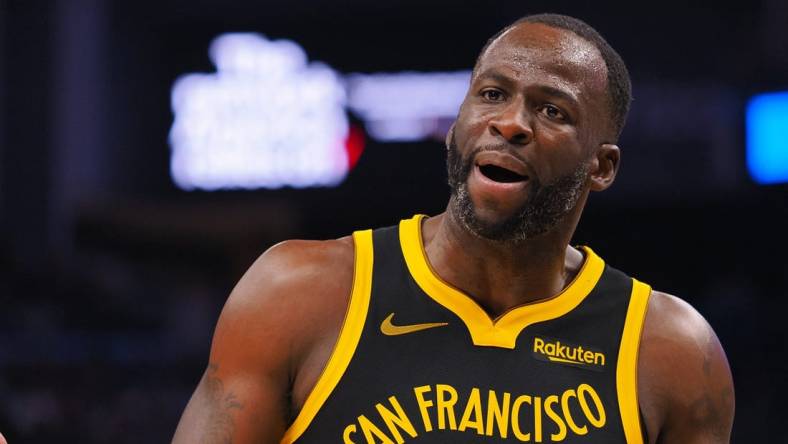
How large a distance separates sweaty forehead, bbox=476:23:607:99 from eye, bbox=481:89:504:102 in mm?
49

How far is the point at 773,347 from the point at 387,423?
192 inches

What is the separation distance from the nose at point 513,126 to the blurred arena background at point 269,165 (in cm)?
457

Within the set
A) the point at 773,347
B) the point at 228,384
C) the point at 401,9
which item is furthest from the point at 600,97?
the point at 401,9

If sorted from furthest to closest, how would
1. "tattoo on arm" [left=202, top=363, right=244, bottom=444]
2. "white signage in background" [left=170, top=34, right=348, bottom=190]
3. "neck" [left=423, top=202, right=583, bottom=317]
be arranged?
1. "white signage in background" [left=170, top=34, right=348, bottom=190]
2. "neck" [left=423, top=202, right=583, bottom=317]
3. "tattoo on arm" [left=202, top=363, right=244, bottom=444]

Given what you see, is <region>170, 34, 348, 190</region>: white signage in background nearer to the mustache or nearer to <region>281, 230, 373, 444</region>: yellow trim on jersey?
<region>281, 230, 373, 444</region>: yellow trim on jersey

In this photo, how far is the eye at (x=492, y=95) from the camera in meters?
2.30

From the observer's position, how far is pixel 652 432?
227 cm

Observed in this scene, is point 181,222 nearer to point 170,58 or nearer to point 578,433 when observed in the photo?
point 170,58

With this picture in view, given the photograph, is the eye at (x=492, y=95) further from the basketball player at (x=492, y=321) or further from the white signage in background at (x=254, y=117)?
the white signage in background at (x=254, y=117)

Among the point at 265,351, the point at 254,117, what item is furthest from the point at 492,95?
the point at 254,117

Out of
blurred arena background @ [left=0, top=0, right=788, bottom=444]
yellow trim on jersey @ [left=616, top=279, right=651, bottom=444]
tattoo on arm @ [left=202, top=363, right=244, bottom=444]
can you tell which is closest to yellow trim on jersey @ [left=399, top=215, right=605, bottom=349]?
yellow trim on jersey @ [left=616, top=279, right=651, bottom=444]

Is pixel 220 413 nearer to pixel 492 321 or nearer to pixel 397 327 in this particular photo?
pixel 397 327

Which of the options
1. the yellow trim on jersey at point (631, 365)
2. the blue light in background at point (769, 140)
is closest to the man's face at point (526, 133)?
the yellow trim on jersey at point (631, 365)

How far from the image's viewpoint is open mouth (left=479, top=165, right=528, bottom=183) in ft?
7.43
